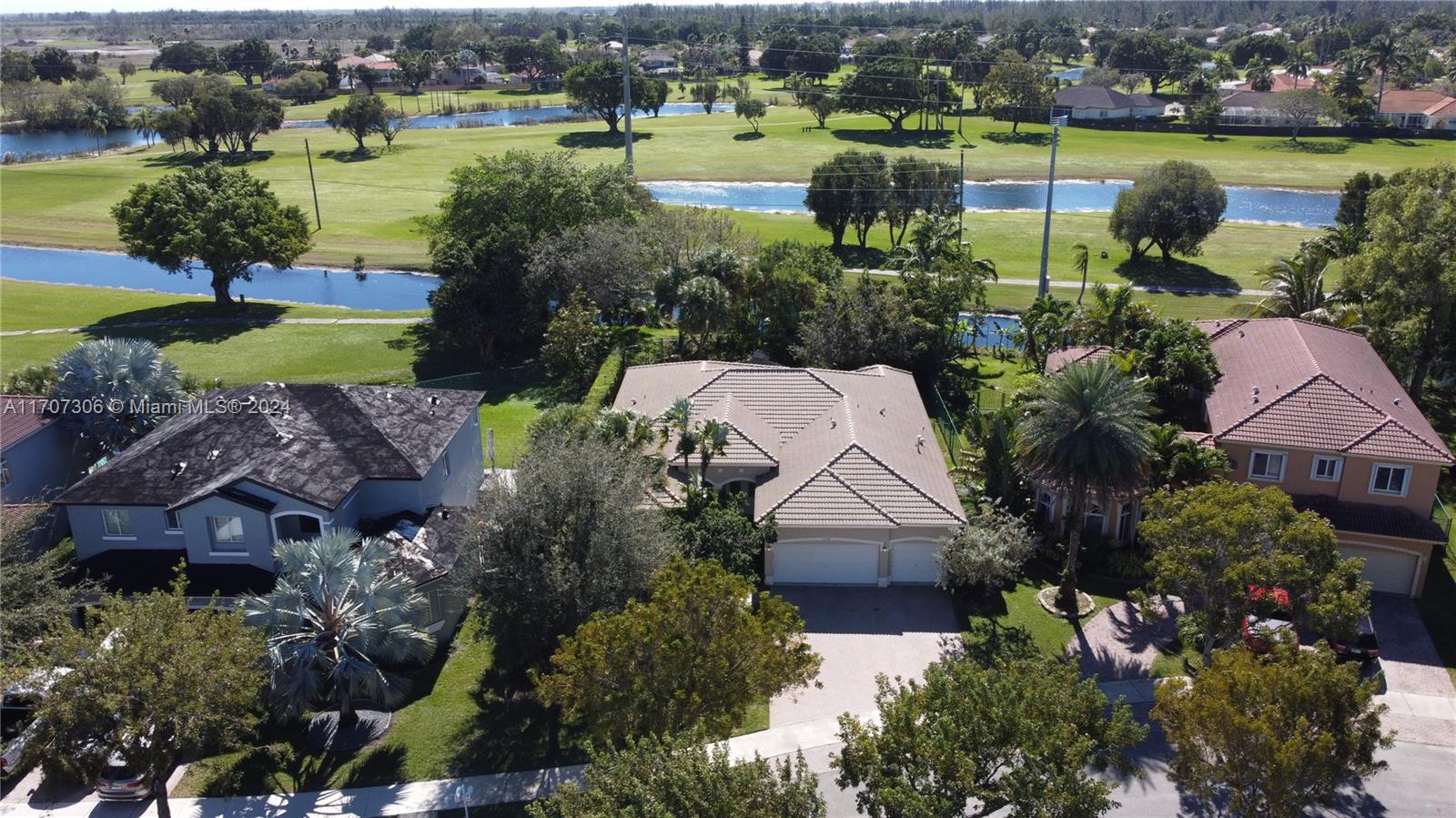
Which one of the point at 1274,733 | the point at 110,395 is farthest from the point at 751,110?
the point at 1274,733

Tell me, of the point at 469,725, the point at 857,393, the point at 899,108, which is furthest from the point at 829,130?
the point at 469,725

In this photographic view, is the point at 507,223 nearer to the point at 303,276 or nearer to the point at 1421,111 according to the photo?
the point at 303,276

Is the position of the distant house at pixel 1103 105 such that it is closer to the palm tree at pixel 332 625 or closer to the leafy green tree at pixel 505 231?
the leafy green tree at pixel 505 231

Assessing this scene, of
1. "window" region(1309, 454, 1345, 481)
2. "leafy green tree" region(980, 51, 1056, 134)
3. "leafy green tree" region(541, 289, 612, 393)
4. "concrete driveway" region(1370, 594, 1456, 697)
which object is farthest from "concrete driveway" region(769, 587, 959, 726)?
"leafy green tree" region(980, 51, 1056, 134)

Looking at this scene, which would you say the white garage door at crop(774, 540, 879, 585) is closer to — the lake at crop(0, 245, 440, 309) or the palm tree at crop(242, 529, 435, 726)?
the palm tree at crop(242, 529, 435, 726)

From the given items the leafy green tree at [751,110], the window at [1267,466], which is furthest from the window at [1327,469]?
the leafy green tree at [751,110]

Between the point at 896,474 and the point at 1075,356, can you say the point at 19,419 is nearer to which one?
the point at 896,474
